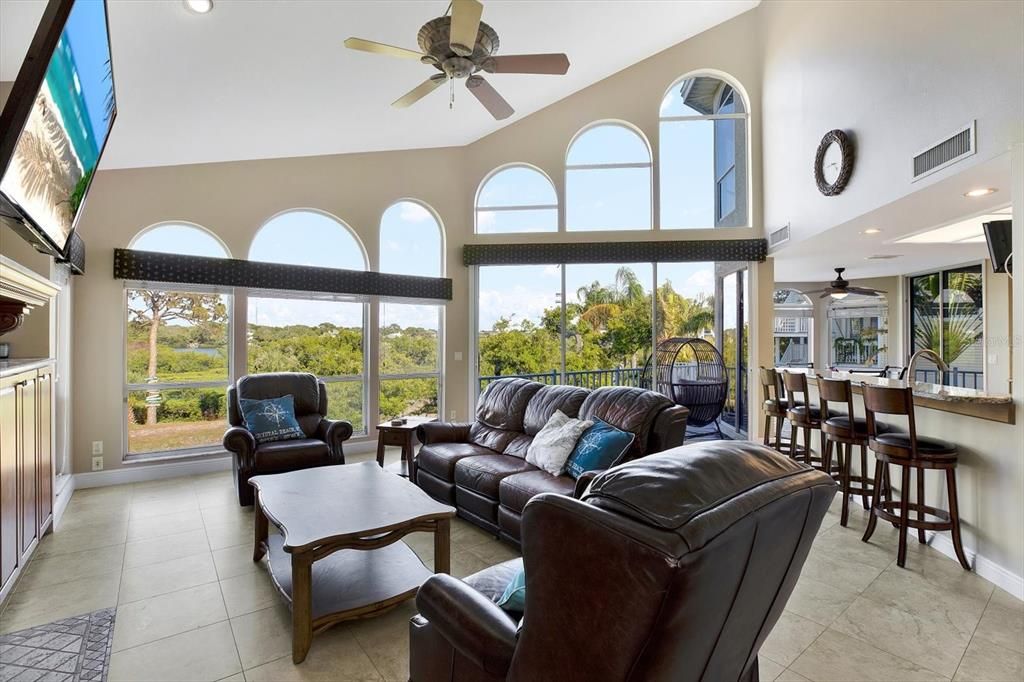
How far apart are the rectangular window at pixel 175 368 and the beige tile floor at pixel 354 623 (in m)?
1.40

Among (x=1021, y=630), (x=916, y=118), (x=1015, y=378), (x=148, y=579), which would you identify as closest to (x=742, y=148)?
(x=916, y=118)

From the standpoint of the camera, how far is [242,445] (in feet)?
12.1

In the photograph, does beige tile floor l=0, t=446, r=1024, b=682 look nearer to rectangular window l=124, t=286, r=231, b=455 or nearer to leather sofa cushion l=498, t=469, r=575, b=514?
leather sofa cushion l=498, t=469, r=575, b=514

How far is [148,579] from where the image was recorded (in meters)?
2.66

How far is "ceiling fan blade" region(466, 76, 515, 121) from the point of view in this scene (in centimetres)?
307

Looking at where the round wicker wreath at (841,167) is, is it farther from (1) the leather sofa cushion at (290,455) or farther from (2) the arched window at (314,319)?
(1) the leather sofa cushion at (290,455)

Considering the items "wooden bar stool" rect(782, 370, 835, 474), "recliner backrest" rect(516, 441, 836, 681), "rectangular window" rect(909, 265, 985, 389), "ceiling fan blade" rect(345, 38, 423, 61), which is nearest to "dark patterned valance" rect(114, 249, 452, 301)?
"ceiling fan blade" rect(345, 38, 423, 61)

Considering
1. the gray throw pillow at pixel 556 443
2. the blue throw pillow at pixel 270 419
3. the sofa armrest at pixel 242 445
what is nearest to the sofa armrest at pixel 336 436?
the blue throw pillow at pixel 270 419

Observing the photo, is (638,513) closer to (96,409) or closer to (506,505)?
(506,505)

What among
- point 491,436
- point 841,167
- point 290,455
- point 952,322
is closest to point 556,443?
point 491,436

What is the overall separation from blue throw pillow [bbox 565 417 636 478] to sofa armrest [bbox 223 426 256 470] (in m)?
2.49

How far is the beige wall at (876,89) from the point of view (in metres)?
2.81

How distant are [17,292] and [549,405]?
3.14 meters

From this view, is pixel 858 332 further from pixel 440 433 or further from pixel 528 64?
pixel 528 64
